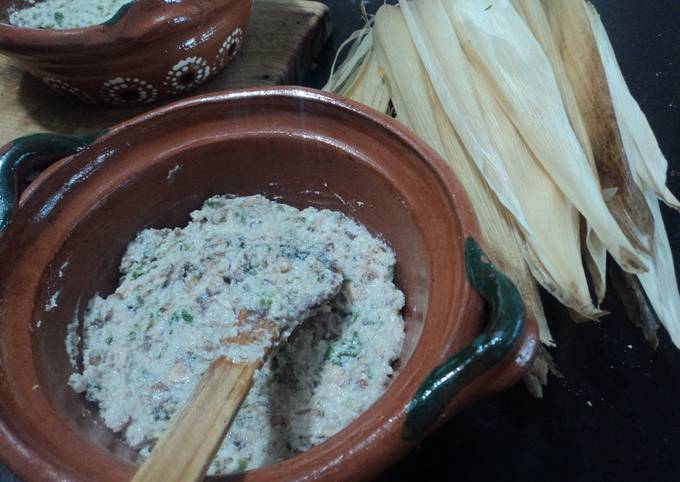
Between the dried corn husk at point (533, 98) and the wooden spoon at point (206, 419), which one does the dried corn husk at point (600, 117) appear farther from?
the wooden spoon at point (206, 419)

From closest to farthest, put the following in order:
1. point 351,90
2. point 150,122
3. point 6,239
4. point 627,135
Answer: point 6,239, point 150,122, point 627,135, point 351,90

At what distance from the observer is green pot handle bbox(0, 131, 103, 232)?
0.78 metres

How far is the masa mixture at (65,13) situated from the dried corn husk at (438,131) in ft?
1.83

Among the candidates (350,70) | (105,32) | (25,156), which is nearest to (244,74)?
(350,70)

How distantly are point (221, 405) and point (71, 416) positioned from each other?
224 millimetres

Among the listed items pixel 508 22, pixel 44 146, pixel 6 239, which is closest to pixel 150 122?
pixel 44 146

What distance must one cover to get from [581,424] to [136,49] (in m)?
1.03

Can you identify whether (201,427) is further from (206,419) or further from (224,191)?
(224,191)

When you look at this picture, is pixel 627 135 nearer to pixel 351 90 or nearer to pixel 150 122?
pixel 351 90

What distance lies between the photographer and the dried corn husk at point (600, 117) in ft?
3.55

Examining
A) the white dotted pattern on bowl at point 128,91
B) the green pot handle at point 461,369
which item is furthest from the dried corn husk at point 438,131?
the white dotted pattern on bowl at point 128,91

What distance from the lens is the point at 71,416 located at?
74cm

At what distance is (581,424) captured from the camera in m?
0.98

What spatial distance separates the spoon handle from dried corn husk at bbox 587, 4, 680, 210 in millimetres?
828
